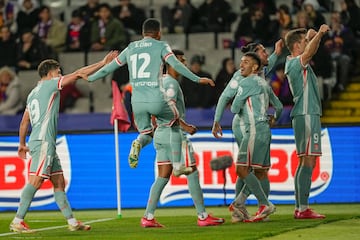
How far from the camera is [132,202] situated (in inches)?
778

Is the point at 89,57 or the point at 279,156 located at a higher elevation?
the point at 89,57

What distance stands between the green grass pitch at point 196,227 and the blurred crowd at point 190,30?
545cm

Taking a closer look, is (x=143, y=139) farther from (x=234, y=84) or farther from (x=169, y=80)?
(x=234, y=84)

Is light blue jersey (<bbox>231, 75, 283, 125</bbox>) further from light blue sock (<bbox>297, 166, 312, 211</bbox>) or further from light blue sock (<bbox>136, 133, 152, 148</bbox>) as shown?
light blue sock (<bbox>136, 133, 152, 148</bbox>)

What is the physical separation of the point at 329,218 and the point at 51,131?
3806 millimetres

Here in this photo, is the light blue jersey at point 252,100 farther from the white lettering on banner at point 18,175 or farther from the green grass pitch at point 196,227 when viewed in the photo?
the white lettering on banner at point 18,175

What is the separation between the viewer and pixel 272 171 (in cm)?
1934

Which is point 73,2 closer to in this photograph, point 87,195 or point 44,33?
point 44,33

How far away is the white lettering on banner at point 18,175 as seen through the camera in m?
20.0

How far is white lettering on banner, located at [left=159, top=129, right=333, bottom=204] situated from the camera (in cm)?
1923

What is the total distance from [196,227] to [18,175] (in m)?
6.09

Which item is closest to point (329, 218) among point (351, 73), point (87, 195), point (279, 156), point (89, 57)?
point (279, 156)

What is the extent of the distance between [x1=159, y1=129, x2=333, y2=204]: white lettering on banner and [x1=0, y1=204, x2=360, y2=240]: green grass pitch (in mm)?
929

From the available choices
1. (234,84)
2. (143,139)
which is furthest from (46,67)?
(234,84)
